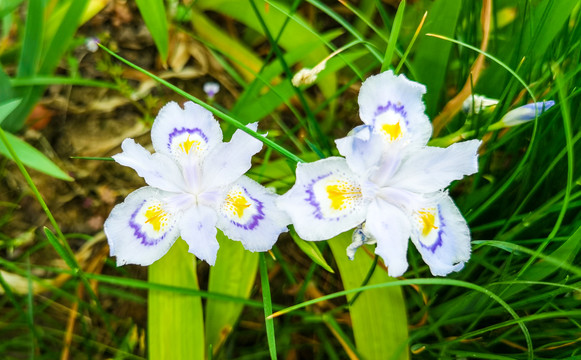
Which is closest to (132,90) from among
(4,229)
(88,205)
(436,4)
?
(88,205)

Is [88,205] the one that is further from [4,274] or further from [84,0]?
Answer: [84,0]

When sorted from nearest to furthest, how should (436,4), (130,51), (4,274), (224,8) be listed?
(436,4) < (4,274) < (224,8) < (130,51)

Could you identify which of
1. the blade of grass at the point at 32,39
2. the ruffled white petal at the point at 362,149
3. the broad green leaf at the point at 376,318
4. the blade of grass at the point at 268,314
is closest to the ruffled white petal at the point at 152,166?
the blade of grass at the point at 268,314

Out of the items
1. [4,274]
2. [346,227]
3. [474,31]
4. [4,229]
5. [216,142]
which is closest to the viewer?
[346,227]

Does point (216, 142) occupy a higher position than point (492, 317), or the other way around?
point (216, 142)

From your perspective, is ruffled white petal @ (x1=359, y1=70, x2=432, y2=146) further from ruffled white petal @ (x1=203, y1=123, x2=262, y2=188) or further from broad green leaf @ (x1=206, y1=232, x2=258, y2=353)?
broad green leaf @ (x1=206, y1=232, x2=258, y2=353)

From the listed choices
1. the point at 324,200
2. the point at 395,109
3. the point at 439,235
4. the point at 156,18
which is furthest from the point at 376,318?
the point at 156,18

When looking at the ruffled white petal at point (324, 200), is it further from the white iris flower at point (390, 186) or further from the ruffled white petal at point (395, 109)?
the ruffled white petal at point (395, 109)

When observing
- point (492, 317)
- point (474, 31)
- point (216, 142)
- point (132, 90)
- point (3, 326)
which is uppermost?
point (474, 31)
